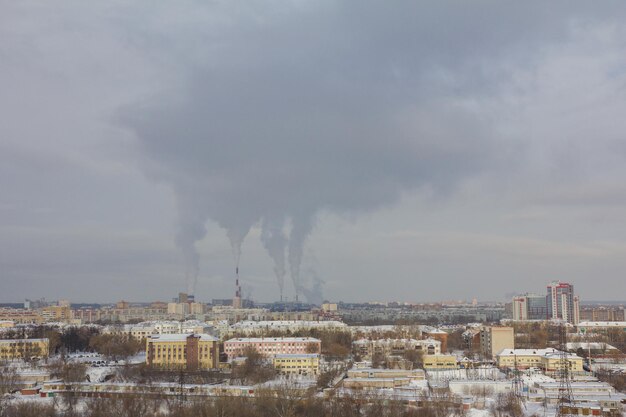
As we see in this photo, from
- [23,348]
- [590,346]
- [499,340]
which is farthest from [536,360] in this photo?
[23,348]

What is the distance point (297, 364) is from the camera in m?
21.5

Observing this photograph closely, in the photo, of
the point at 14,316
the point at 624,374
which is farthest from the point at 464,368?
the point at 14,316

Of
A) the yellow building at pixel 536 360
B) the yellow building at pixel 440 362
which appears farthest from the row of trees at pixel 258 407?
the yellow building at pixel 536 360

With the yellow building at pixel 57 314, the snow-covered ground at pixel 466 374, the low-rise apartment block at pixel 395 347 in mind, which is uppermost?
the low-rise apartment block at pixel 395 347

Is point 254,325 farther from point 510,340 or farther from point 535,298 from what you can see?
point 535,298

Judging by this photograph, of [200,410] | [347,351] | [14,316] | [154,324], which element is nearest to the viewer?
[200,410]

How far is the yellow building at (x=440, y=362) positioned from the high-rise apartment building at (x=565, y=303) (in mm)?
34562

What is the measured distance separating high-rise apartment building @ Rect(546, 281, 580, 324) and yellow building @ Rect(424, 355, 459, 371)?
34.6 metres

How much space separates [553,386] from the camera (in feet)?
54.3

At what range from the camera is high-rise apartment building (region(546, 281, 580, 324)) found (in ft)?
179

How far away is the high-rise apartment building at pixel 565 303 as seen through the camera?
54.4 meters

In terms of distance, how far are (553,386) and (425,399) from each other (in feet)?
13.3

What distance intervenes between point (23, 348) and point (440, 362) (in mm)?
15771

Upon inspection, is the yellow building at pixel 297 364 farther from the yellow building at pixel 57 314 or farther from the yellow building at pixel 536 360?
the yellow building at pixel 57 314
